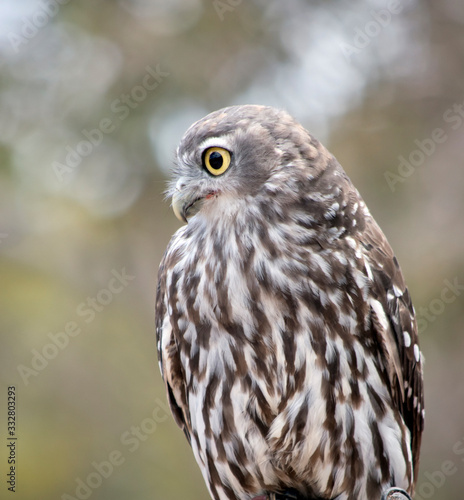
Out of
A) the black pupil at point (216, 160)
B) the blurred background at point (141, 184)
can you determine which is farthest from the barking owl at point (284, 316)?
the blurred background at point (141, 184)

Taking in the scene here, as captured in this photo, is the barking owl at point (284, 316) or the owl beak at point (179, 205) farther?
the owl beak at point (179, 205)

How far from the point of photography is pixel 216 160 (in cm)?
312

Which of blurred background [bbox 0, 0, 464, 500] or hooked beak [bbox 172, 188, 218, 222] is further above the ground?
blurred background [bbox 0, 0, 464, 500]

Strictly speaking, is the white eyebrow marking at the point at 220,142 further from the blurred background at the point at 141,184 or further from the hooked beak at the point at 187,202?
the blurred background at the point at 141,184

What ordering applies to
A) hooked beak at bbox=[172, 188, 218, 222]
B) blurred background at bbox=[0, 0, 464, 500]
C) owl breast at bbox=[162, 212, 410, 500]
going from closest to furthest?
owl breast at bbox=[162, 212, 410, 500] < hooked beak at bbox=[172, 188, 218, 222] < blurred background at bbox=[0, 0, 464, 500]

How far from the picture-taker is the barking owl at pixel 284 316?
305 cm

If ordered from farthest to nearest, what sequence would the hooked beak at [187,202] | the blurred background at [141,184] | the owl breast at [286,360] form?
1. the blurred background at [141,184]
2. the hooked beak at [187,202]
3. the owl breast at [286,360]

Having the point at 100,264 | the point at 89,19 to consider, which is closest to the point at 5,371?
the point at 100,264

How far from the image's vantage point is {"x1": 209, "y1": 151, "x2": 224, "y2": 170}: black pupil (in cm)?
311

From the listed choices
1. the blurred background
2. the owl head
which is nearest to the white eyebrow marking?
the owl head

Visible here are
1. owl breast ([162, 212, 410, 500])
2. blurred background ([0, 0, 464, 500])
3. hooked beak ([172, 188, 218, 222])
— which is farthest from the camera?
blurred background ([0, 0, 464, 500])

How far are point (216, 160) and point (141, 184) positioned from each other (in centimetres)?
636

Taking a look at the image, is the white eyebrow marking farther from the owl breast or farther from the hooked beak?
the owl breast

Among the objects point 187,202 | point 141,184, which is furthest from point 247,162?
point 141,184
